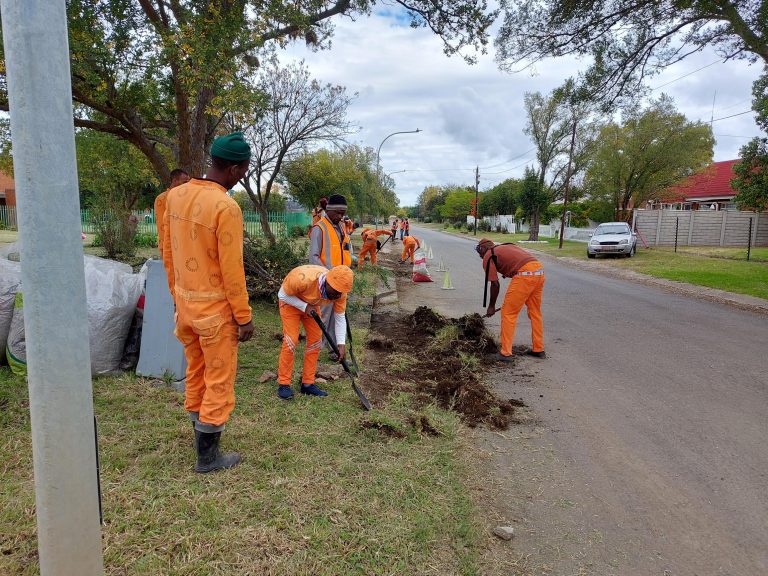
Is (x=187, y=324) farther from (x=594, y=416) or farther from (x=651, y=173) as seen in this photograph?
(x=651, y=173)

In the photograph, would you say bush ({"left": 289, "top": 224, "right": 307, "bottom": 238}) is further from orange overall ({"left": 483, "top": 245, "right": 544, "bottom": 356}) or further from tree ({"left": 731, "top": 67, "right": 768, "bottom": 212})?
tree ({"left": 731, "top": 67, "right": 768, "bottom": 212})

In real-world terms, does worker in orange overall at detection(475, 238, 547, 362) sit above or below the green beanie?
below

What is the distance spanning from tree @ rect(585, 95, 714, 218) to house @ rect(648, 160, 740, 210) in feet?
12.3

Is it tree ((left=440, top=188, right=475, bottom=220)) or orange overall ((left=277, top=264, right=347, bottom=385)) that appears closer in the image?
orange overall ((left=277, top=264, right=347, bottom=385))

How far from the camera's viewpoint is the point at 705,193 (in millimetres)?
37688

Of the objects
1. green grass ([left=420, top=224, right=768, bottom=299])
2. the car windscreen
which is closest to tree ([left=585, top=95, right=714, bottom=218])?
green grass ([left=420, top=224, right=768, bottom=299])

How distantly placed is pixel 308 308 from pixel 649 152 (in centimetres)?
2850

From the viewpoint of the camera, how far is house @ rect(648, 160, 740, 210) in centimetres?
3453

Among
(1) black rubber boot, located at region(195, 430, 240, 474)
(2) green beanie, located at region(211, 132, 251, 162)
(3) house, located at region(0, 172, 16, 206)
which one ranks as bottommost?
(1) black rubber boot, located at region(195, 430, 240, 474)

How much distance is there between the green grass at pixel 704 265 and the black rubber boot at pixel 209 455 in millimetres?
12425

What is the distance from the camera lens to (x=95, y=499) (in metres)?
1.71

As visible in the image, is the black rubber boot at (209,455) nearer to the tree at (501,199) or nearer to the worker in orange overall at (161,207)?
the worker in orange overall at (161,207)

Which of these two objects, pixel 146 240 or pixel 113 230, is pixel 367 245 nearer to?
pixel 113 230

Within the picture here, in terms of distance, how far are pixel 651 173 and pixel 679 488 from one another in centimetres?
2923
